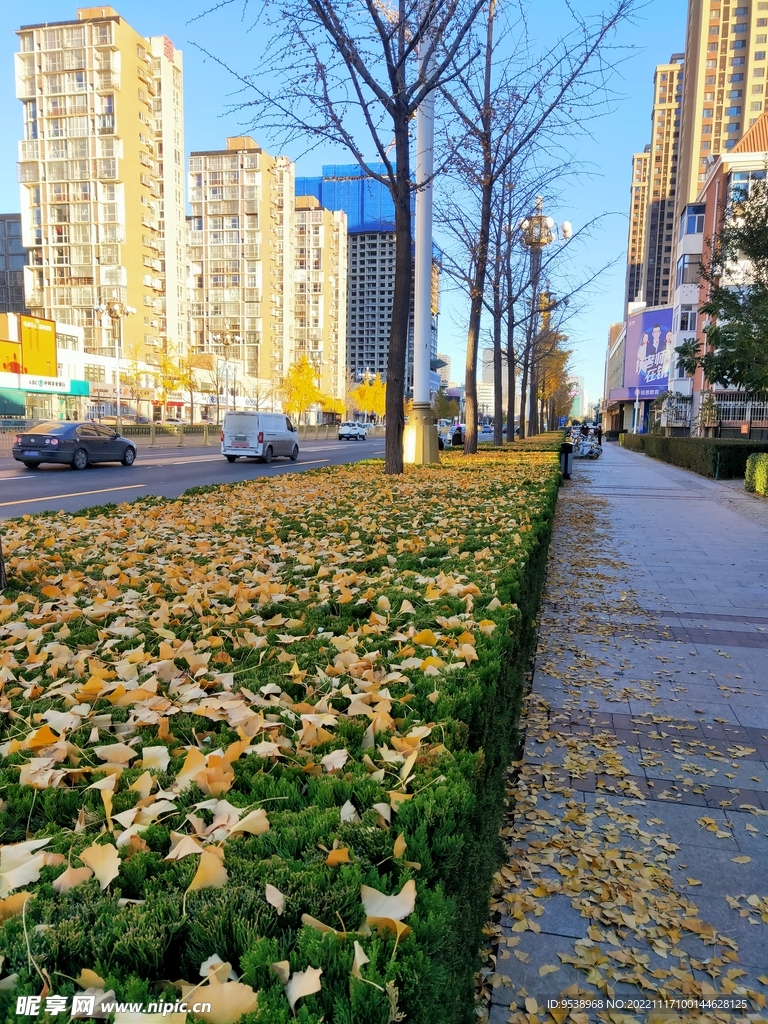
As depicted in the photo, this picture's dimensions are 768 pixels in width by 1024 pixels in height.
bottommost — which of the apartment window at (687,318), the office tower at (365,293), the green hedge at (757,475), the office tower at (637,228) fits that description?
the green hedge at (757,475)

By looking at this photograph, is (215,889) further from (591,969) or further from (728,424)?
(728,424)

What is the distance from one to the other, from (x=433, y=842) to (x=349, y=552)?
3865 millimetres

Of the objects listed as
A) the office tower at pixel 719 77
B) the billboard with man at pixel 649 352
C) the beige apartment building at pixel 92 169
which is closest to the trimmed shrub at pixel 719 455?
the billboard with man at pixel 649 352

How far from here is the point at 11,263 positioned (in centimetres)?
9594

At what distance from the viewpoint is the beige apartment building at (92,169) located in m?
77.9

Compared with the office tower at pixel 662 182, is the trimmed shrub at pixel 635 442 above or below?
below

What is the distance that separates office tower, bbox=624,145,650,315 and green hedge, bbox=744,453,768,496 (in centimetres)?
13550

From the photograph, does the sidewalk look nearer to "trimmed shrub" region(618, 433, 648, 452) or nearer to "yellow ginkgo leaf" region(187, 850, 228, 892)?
"yellow ginkgo leaf" region(187, 850, 228, 892)

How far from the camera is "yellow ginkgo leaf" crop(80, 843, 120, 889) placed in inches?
59.1

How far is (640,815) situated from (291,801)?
6.40ft

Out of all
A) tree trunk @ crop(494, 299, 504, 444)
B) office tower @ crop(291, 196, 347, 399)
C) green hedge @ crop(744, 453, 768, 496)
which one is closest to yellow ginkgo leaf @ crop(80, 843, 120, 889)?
green hedge @ crop(744, 453, 768, 496)

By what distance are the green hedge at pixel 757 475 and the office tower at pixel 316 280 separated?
113 m

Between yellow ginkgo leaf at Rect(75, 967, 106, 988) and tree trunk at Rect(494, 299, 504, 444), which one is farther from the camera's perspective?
tree trunk at Rect(494, 299, 504, 444)

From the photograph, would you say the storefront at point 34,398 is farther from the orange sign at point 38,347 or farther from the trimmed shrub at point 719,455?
the trimmed shrub at point 719,455
